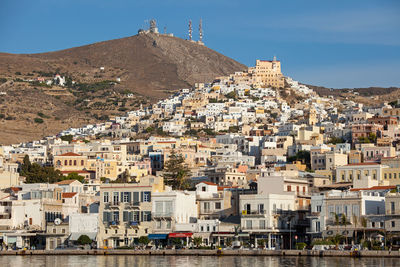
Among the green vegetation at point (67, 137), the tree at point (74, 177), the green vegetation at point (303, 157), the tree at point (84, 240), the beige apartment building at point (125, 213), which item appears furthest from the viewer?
the green vegetation at point (67, 137)

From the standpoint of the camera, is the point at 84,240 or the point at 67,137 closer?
the point at 84,240

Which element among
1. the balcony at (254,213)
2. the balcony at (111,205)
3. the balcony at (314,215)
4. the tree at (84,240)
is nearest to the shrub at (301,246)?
the balcony at (314,215)

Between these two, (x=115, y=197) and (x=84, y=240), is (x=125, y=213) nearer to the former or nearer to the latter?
(x=115, y=197)

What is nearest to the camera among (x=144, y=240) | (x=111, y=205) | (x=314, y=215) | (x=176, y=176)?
(x=314, y=215)

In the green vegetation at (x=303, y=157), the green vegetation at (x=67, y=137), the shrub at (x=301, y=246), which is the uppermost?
the green vegetation at (x=67, y=137)

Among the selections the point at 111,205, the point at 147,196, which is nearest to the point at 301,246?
the point at 147,196

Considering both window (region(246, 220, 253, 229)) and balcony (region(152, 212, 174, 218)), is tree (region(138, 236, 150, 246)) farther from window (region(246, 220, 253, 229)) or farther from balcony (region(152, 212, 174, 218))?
window (region(246, 220, 253, 229))

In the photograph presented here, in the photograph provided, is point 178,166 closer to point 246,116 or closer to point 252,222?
point 252,222

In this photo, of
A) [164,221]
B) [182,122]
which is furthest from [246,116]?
[164,221]

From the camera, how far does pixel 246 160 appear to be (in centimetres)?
14112

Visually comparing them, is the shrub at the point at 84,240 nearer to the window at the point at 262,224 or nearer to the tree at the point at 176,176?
the window at the point at 262,224

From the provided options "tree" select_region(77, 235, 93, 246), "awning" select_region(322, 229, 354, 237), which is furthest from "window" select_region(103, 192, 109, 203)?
"awning" select_region(322, 229, 354, 237)

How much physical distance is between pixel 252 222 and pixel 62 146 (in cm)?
8337

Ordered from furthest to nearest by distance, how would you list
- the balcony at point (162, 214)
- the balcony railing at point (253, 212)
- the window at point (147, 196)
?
the window at point (147, 196)
the balcony at point (162, 214)
the balcony railing at point (253, 212)
